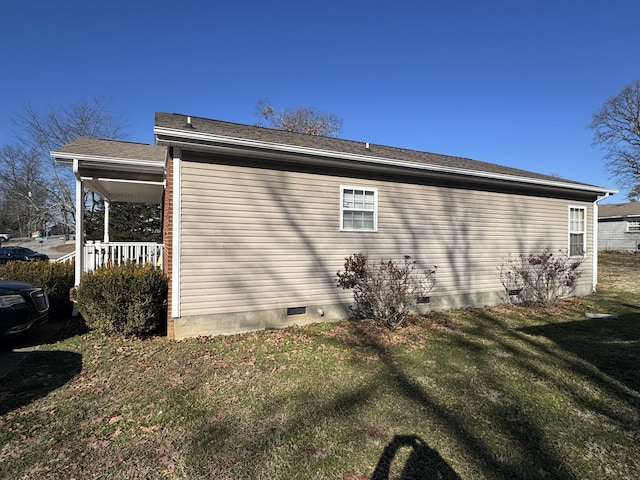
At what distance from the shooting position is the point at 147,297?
18.9 feet

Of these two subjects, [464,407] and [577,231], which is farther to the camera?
[577,231]

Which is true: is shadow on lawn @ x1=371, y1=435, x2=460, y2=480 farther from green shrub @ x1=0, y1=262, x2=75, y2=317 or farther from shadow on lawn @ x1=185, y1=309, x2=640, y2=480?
green shrub @ x1=0, y1=262, x2=75, y2=317

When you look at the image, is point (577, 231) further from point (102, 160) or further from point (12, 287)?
point (12, 287)

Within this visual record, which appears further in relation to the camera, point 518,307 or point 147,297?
point 518,307

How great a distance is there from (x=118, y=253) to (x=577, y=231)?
11966mm

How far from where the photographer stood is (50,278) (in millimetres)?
7496

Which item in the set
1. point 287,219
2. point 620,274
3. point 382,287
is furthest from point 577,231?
point 287,219

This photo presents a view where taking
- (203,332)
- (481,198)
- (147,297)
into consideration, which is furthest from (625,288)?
(147,297)

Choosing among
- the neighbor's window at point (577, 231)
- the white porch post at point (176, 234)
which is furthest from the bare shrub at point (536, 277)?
the white porch post at point (176, 234)

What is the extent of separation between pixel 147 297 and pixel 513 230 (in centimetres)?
865

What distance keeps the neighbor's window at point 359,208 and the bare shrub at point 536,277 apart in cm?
408

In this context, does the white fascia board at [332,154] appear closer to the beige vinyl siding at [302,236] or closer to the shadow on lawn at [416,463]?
the beige vinyl siding at [302,236]

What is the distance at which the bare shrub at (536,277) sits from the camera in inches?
348

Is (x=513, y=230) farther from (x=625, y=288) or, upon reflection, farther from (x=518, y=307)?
(x=625, y=288)
